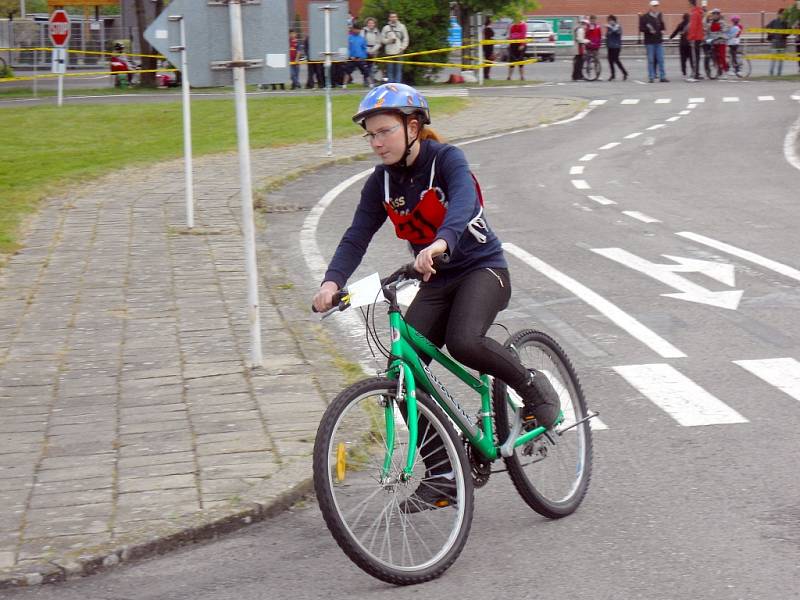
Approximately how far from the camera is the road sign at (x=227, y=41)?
26.6ft

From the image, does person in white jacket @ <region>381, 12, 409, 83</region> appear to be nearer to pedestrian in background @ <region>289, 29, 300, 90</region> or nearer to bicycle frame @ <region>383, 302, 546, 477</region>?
pedestrian in background @ <region>289, 29, 300, 90</region>

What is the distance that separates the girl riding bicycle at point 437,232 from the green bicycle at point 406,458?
12 cm

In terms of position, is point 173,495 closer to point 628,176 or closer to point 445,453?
point 445,453

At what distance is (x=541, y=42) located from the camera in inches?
2185

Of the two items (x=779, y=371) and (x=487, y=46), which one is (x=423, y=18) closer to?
(x=487, y=46)

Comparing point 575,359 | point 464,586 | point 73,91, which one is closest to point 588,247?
point 575,359

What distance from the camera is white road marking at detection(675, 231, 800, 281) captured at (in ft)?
35.6

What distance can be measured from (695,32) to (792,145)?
15.7 metres

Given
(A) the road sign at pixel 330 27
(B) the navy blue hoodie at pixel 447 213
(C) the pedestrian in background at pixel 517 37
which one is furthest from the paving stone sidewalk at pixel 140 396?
(C) the pedestrian in background at pixel 517 37

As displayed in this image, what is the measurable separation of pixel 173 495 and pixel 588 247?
7.29 m

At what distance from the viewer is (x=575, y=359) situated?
26.7 ft

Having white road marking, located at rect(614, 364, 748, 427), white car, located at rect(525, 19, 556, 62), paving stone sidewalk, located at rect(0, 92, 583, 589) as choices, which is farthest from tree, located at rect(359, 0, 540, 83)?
white road marking, located at rect(614, 364, 748, 427)

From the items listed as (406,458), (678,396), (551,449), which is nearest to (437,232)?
(406,458)

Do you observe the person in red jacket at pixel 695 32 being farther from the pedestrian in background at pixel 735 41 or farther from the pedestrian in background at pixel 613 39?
the pedestrian in background at pixel 613 39
